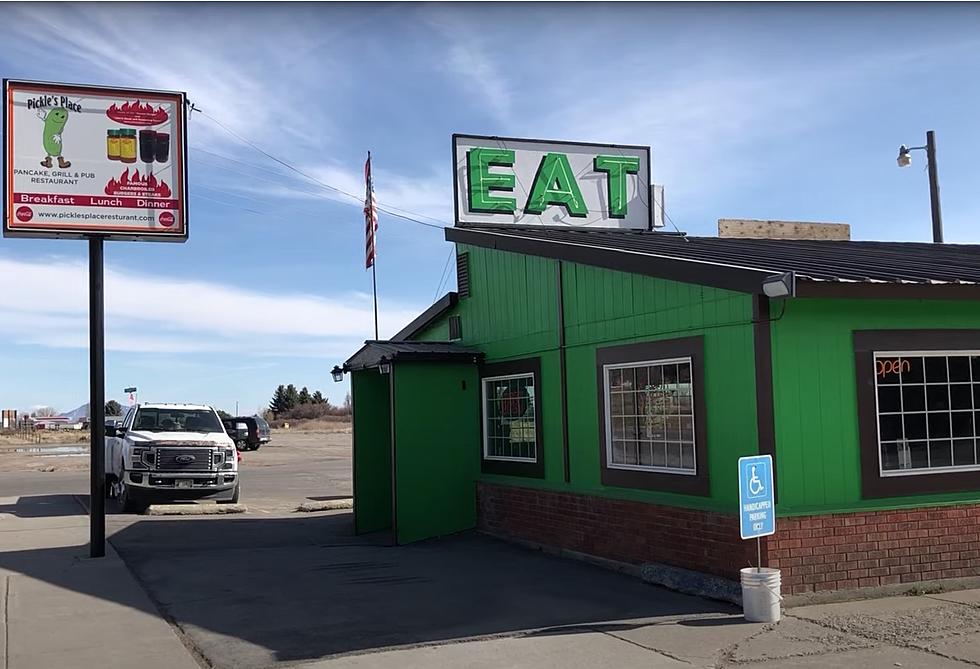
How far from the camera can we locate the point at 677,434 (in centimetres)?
1020

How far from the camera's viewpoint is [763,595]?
8.12 meters

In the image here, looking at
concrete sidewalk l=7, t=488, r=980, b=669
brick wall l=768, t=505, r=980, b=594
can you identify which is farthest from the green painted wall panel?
brick wall l=768, t=505, r=980, b=594

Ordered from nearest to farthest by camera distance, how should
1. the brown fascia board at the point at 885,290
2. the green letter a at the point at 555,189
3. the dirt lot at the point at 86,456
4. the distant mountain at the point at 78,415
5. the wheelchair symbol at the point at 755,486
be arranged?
the wheelchair symbol at the point at 755,486 < the brown fascia board at the point at 885,290 < the green letter a at the point at 555,189 < the dirt lot at the point at 86,456 < the distant mountain at the point at 78,415

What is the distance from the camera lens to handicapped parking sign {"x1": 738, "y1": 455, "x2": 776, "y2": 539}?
318 inches

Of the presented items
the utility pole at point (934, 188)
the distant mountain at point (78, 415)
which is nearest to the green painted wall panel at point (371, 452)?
the utility pole at point (934, 188)

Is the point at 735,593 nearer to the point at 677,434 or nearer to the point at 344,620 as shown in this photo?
the point at 677,434

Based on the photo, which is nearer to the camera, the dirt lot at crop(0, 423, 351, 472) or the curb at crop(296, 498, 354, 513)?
the curb at crop(296, 498, 354, 513)

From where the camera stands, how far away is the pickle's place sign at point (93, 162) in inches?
472

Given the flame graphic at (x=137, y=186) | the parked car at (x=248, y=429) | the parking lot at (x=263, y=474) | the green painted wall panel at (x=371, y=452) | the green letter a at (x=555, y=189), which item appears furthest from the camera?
the parked car at (x=248, y=429)

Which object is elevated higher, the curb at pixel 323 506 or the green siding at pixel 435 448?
the green siding at pixel 435 448

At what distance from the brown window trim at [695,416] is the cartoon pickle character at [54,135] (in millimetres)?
7382

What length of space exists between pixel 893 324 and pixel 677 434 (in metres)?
2.46

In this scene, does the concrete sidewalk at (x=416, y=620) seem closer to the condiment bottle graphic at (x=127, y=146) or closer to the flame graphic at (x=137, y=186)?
the flame graphic at (x=137, y=186)

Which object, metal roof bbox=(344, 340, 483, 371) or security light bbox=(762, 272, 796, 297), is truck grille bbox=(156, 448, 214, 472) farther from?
security light bbox=(762, 272, 796, 297)
